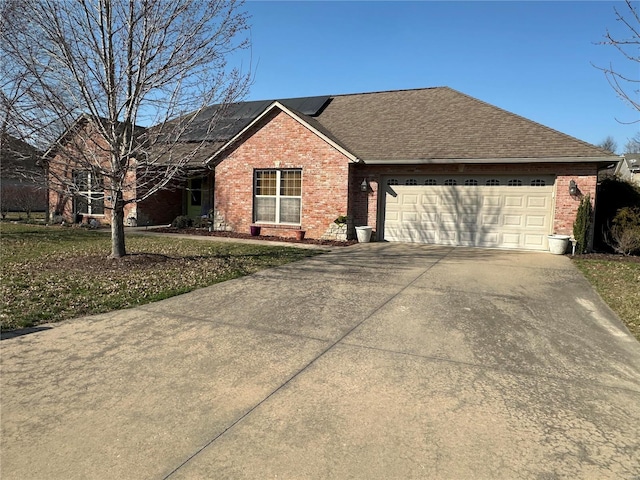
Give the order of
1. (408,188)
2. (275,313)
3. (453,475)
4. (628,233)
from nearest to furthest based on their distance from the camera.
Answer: (453,475), (275,313), (628,233), (408,188)

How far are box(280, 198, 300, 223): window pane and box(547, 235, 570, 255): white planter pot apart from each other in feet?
27.8

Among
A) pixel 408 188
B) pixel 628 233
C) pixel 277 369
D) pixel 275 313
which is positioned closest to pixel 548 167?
pixel 628 233

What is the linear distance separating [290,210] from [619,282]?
10447mm

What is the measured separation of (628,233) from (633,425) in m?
10.9

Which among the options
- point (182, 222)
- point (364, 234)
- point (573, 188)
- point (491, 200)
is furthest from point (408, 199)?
point (182, 222)

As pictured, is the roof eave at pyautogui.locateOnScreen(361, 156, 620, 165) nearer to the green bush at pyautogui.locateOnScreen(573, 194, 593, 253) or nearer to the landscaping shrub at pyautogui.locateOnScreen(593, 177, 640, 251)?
the green bush at pyautogui.locateOnScreen(573, 194, 593, 253)

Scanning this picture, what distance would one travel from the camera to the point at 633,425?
10.3 ft

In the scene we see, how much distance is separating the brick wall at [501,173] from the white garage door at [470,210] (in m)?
0.22

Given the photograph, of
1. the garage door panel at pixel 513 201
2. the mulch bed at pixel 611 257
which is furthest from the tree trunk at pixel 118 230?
the mulch bed at pixel 611 257

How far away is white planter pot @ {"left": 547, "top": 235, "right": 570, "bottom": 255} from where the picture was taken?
1216 centimetres

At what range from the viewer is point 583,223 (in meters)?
12.0

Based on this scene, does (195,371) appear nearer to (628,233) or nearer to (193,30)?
(193,30)

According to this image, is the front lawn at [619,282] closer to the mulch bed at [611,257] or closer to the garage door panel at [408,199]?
the mulch bed at [611,257]

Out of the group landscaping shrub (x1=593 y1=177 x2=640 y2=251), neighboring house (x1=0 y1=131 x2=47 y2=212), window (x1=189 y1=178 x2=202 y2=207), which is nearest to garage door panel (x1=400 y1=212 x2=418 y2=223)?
landscaping shrub (x1=593 y1=177 x2=640 y2=251)
